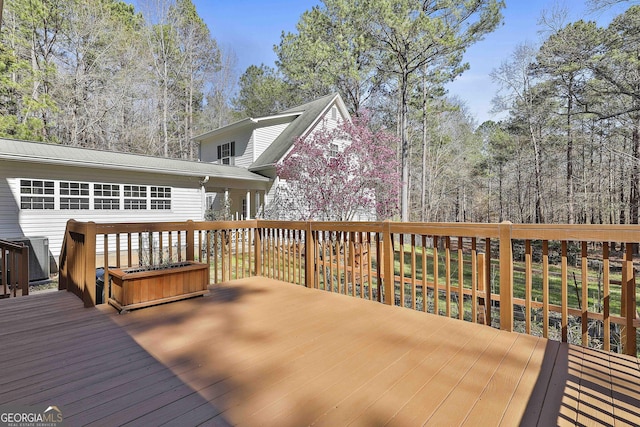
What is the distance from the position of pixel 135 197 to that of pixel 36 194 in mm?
2297

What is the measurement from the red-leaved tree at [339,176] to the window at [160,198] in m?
3.70

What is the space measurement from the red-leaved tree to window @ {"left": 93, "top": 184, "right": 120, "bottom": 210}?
491 cm

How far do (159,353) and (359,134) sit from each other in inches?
340

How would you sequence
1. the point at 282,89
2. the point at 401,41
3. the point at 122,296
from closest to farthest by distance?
1. the point at 122,296
2. the point at 401,41
3. the point at 282,89

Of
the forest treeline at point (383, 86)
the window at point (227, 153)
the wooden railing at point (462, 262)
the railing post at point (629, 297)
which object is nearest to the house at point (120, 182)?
the window at point (227, 153)

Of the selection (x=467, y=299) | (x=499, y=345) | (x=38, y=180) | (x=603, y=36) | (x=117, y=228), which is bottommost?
(x=467, y=299)

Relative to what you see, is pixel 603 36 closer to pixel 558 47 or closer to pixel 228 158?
pixel 558 47

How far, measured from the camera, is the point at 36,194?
8.06 m

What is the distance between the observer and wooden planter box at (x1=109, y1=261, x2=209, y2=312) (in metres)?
3.27

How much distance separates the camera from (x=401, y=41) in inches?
503

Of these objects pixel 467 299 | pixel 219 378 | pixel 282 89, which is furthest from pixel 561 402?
pixel 282 89

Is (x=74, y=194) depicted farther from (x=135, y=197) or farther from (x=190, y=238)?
(x=190, y=238)

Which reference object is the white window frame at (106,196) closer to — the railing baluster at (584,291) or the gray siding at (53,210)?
the gray siding at (53,210)

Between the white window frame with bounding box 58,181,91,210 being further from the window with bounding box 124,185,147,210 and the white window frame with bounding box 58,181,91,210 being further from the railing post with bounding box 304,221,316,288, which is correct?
the railing post with bounding box 304,221,316,288
